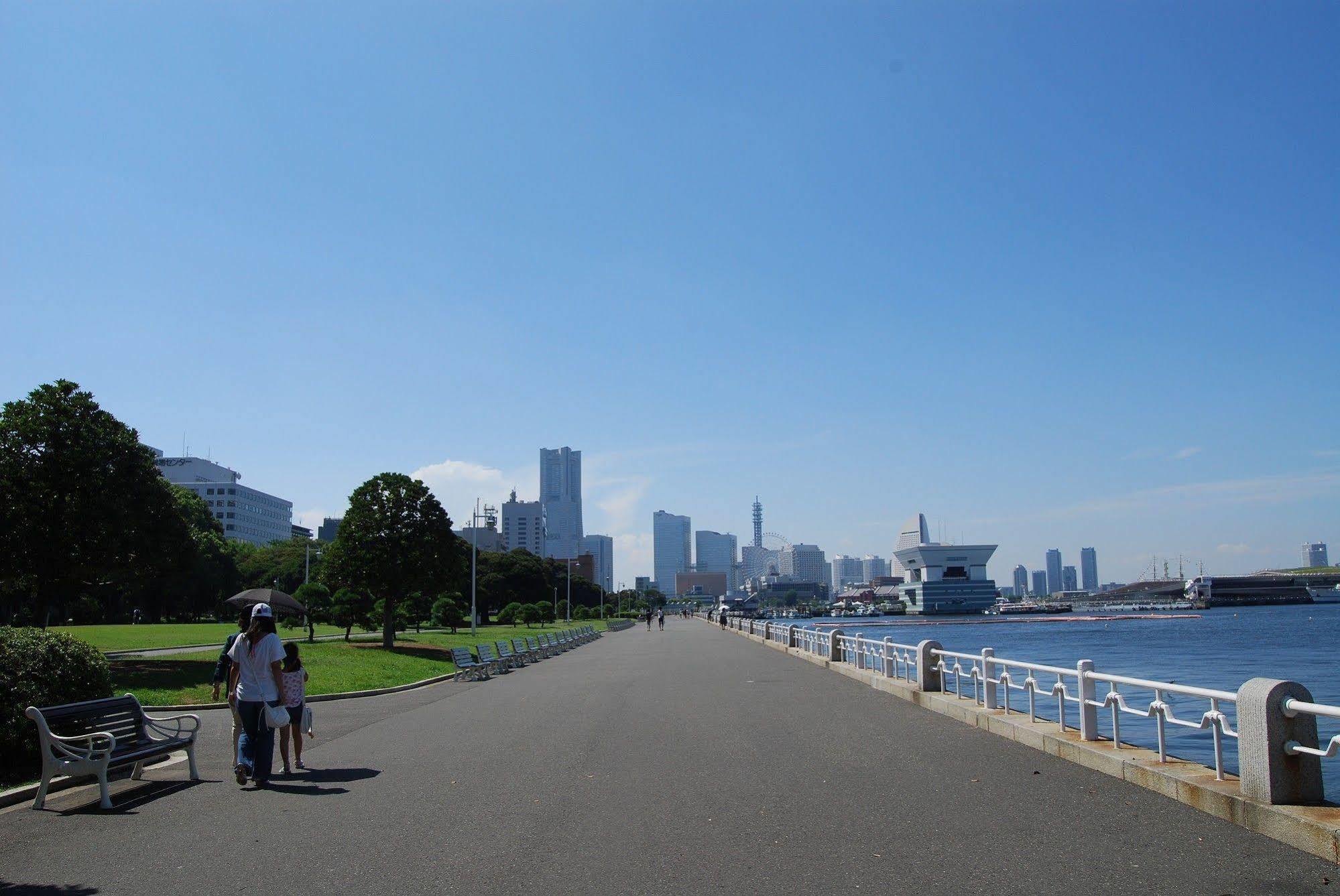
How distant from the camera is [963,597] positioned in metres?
185

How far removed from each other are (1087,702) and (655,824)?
208 inches

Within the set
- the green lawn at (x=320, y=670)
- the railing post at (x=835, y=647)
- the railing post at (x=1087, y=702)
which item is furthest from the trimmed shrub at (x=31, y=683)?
the railing post at (x=835, y=647)

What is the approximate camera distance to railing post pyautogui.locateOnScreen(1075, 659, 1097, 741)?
1048 centimetres

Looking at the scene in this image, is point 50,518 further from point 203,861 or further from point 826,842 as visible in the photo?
point 826,842

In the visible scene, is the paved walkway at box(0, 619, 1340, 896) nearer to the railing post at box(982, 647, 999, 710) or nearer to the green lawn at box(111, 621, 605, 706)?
the railing post at box(982, 647, 999, 710)

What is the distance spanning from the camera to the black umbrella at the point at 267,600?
2475 cm

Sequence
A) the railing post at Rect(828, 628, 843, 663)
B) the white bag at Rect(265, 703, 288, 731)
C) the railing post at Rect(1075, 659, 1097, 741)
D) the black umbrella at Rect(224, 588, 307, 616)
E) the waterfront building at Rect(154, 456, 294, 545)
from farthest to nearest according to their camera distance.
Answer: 1. the waterfront building at Rect(154, 456, 294, 545)
2. the railing post at Rect(828, 628, 843, 663)
3. the black umbrella at Rect(224, 588, 307, 616)
4. the railing post at Rect(1075, 659, 1097, 741)
5. the white bag at Rect(265, 703, 288, 731)

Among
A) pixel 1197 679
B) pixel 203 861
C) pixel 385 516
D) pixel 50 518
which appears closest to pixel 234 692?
pixel 203 861

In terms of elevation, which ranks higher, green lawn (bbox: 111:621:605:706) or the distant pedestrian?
the distant pedestrian

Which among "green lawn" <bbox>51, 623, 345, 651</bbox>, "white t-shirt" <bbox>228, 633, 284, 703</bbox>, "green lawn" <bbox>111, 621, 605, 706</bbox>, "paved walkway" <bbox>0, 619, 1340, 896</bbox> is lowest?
"green lawn" <bbox>51, 623, 345, 651</bbox>

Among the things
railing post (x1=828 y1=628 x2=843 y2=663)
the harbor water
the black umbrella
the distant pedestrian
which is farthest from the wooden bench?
railing post (x1=828 y1=628 x2=843 y2=663)

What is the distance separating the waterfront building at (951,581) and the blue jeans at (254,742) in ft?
607

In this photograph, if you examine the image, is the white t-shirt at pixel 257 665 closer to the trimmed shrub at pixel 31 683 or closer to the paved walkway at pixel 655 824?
the paved walkway at pixel 655 824

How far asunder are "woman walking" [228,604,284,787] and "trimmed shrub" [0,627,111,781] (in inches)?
69.0
